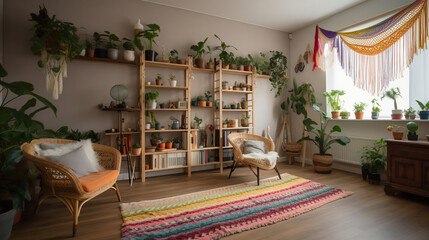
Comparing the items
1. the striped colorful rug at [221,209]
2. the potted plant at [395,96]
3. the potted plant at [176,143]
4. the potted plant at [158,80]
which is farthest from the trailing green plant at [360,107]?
the potted plant at [158,80]

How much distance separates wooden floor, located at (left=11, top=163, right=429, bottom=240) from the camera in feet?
6.76

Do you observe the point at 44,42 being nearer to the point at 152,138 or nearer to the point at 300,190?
the point at 152,138

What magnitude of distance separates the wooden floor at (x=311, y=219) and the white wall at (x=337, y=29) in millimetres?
1106

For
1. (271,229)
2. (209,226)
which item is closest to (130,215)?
(209,226)

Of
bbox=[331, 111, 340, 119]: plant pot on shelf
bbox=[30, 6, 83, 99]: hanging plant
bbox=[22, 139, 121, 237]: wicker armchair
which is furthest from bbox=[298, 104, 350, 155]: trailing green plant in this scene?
bbox=[30, 6, 83, 99]: hanging plant

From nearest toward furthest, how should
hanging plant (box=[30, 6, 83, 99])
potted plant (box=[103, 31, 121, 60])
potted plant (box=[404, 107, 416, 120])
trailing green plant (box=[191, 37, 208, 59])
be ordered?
hanging plant (box=[30, 6, 83, 99]) → potted plant (box=[404, 107, 416, 120]) → potted plant (box=[103, 31, 121, 60]) → trailing green plant (box=[191, 37, 208, 59])

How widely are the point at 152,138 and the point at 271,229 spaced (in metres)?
2.56

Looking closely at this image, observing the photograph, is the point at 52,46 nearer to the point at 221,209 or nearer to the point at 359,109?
the point at 221,209

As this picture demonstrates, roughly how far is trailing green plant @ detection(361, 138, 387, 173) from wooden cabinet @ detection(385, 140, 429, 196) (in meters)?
0.51

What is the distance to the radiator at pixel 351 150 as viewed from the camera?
4.02 m

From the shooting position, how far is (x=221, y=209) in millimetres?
2592

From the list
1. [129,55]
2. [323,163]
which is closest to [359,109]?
[323,163]

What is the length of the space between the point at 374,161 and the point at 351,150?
62 centimetres

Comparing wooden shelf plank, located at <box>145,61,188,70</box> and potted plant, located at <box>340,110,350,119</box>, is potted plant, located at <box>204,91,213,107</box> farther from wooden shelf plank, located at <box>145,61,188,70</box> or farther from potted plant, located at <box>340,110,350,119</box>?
potted plant, located at <box>340,110,350,119</box>
